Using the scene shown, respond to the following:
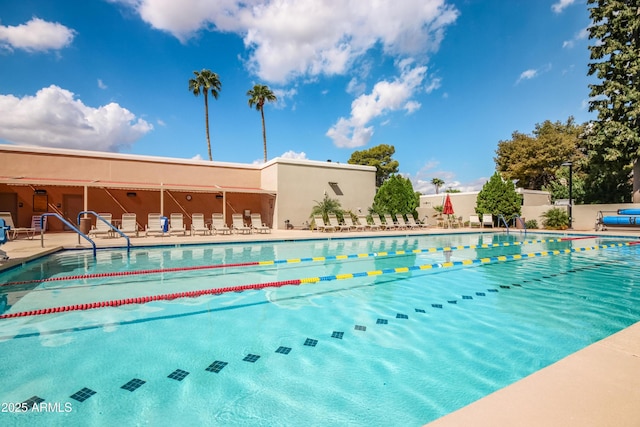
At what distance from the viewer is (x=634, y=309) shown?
15.2 feet

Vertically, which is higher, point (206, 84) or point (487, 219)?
point (206, 84)

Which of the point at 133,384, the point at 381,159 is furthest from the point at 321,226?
the point at 381,159

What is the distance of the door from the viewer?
15.7 meters

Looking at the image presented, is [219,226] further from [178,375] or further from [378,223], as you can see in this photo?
[178,375]

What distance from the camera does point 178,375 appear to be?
2814 mm

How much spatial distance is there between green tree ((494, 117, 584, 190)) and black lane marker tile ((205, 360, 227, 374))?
29936 mm

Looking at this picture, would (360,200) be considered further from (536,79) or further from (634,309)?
(634,309)

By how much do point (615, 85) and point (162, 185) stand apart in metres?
24.3

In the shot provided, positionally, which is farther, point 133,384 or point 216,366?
point 216,366

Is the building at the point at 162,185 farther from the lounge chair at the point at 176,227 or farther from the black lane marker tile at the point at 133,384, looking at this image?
the black lane marker tile at the point at 133,384

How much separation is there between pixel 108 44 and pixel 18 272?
1416cm

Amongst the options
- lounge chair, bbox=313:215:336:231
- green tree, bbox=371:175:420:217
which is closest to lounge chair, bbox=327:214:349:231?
lounge chair, bbox=313:215:336:231

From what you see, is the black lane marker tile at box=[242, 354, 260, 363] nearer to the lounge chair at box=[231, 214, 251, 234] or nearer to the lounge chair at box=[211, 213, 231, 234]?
the lounge chair at box=[211, 213, 231, 234]

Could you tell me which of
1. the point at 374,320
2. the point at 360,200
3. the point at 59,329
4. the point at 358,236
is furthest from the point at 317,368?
the point at 360,200
